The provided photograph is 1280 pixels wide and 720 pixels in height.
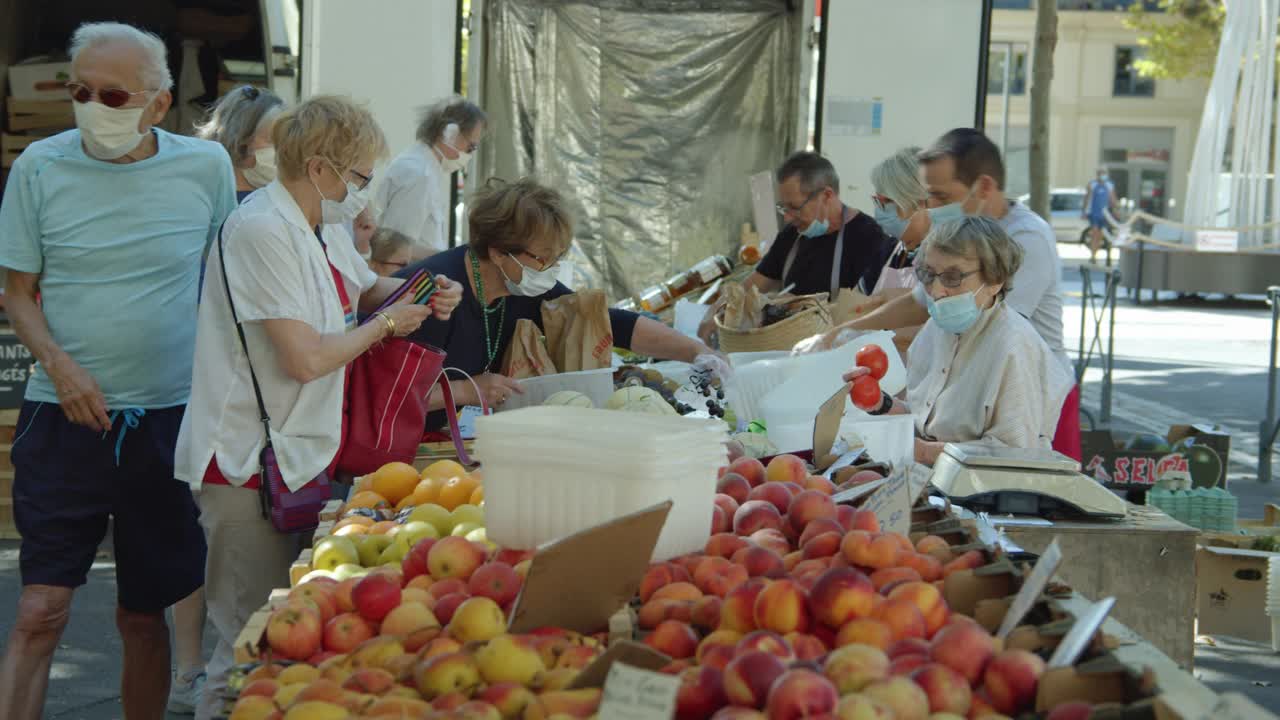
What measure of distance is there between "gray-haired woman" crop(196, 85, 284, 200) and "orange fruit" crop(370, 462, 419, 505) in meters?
1.56

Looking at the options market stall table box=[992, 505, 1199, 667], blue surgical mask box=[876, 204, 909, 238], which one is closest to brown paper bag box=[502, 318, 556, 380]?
market stall table box=[992, 505, 1199, 667]

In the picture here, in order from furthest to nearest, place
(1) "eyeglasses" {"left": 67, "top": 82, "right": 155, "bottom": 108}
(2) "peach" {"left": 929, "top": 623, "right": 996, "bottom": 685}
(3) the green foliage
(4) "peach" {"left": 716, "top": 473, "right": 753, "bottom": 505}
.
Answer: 1. (3) the green foliage
2. (1) "eyeglasses" {"left": 67, "top": 82, "right": 155, "bottom": 108}
3. (4) "peach" {"left": 716, "top": 473, "right": 753, "bottom": 505}
4. (2) "peach" {"left": 929, "top": 623, "right": 996, "bottom": 685}

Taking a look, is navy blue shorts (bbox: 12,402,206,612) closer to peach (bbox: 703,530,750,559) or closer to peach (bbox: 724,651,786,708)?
peach (bbox: 703,530,750,559)

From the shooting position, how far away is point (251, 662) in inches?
80.8

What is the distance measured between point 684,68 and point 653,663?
8.65 meters

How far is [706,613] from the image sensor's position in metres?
2.10

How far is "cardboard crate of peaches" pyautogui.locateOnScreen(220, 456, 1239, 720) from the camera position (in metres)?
1.77

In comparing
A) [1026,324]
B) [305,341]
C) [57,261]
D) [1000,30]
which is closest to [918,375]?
[1026,324]

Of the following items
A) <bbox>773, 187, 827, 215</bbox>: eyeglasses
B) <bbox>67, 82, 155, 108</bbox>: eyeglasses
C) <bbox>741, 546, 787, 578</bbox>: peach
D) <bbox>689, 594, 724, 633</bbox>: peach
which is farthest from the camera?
<bbox>773, 187, 827, 215</bbox>: eyeglasses

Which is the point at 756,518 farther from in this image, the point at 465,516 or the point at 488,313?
the point at 488,313

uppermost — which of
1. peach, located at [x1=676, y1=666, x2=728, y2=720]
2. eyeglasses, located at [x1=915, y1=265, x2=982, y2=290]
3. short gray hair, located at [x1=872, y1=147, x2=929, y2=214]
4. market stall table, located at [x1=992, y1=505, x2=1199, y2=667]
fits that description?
short gray hair, located at [x1=872, y1=147, x2=929, y2=214]

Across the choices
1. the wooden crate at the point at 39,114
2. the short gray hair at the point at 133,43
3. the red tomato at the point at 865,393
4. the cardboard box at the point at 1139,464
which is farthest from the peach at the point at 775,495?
the wooden crate at the point at 39,114

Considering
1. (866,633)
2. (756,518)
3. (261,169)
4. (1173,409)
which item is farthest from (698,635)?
(1173,409)

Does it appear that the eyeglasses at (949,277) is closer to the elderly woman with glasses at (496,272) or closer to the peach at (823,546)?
the elderly woman with glasses at (496,272)
